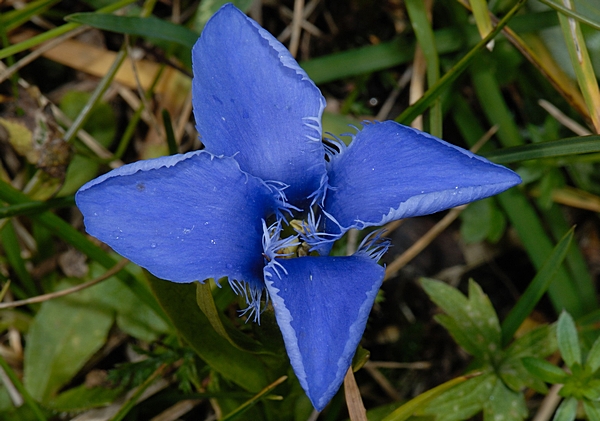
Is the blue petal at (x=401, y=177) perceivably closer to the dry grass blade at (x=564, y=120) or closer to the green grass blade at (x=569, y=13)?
the green grass blade at (x=569, y=13)

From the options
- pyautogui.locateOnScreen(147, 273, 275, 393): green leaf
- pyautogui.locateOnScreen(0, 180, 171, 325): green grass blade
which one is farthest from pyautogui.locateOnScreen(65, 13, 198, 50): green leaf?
pyautogui.locateOnScreen(147, 273, 275, 393): green leaf

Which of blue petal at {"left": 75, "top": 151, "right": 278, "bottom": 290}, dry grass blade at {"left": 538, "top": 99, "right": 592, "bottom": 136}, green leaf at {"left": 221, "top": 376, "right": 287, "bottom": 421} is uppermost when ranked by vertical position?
blue petal at {"left": 75, "top": 151, "right": 278, "bottom": 290}

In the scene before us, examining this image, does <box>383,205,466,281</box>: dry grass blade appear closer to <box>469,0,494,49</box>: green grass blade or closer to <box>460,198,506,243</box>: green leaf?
<box>460,198,506,243</box>: green leaf

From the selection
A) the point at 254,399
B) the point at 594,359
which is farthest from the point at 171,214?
the point at 594,359

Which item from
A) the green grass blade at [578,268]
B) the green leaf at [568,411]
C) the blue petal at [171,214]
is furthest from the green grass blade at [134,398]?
the green grass blade at [578,268]

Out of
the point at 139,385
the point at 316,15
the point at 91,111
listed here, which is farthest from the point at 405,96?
the point at 139,385

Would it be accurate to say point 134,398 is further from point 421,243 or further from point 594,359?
point 594,359
